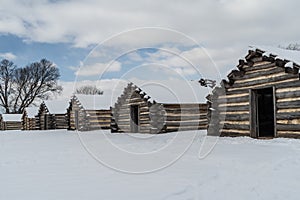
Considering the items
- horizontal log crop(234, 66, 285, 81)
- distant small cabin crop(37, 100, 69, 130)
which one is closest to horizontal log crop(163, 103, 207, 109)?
horizontal log crop(234, 66, 285, 81)

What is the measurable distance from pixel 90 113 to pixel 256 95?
14.7m

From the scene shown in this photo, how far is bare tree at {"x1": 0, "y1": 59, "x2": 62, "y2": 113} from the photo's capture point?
5988 centimetres

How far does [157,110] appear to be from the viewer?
55.6ft

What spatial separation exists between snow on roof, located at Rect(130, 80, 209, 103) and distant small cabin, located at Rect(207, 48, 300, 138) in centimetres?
310

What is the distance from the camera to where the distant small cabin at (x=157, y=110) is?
17.0m

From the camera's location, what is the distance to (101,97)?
27.8 meters

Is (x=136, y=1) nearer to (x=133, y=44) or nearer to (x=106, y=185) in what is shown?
(x=133, y=44)

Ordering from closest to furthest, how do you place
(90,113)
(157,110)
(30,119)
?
1. (157,110)
2. (90,113)
3. (30,119)

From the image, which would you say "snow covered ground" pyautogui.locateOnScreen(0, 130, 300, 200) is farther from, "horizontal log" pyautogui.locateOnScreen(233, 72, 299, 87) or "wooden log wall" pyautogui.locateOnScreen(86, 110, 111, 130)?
"wooden log wall" pyautogui.locateOnScreen(86, 110, 111, 130)

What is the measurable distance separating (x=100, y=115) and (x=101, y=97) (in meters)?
2.94

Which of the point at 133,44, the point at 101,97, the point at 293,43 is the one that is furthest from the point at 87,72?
the point at 293,43

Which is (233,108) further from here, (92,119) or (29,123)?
(29,123)

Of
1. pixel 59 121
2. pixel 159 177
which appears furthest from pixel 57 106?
pixel 159 177

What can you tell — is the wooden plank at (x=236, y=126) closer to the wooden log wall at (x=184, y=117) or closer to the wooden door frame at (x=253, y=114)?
the wooden door frame at (x=253, y=114)
